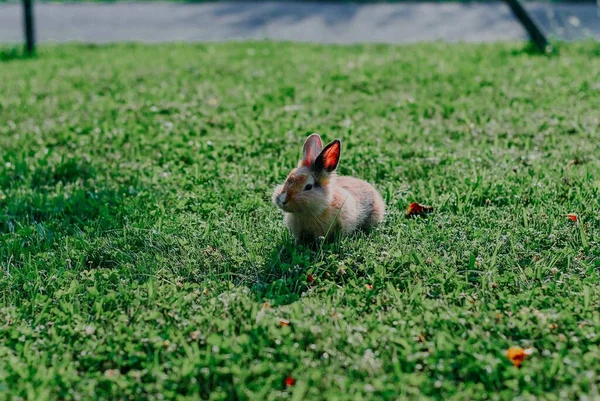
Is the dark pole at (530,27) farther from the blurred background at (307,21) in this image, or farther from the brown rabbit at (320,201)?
the brown rabbit at (320,201)

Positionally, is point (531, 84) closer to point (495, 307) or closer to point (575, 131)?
point (575, 131)

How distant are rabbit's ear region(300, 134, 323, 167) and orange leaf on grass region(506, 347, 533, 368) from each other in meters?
1.70

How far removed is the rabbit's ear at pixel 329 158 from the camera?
14.8ft

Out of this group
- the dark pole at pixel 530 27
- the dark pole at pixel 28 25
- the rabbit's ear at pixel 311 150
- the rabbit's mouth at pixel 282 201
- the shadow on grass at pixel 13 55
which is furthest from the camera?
the dark pole at pixel 28 25

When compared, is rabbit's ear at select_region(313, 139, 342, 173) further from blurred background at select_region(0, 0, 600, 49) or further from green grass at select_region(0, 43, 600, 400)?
blurred background at select_region(0, 0, 600, 49)

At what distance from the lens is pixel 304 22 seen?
13375 mm

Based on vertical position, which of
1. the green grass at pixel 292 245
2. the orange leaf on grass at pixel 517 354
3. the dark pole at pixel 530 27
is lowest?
the orange leaf on grass at pixel 517 354

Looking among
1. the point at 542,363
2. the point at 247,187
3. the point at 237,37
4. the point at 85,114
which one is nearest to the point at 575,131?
the point at 247,187

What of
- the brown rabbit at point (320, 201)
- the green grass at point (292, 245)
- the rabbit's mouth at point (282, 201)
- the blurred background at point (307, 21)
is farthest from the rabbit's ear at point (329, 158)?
the blurred background at point (307, 21)

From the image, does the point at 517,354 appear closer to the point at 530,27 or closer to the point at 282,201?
the point at 282,201

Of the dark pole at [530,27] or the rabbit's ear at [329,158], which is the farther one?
the dark pole at [530,27]

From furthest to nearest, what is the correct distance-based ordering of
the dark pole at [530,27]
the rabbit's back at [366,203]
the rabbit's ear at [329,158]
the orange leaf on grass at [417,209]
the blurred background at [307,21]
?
the blurred background at [307,21]
the dark pole at [530,27]
the orange leaf on grass at [417,209]
the rabbit's back at [366,203]
the rabbit's ear at [329,158]

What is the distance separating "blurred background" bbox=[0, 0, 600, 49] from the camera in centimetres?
1195

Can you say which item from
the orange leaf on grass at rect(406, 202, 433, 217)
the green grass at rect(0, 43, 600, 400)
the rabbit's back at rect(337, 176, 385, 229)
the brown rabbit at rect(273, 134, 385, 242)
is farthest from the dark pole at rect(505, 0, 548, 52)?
the brown rabbit at rect(273, 134, 385, 242)
